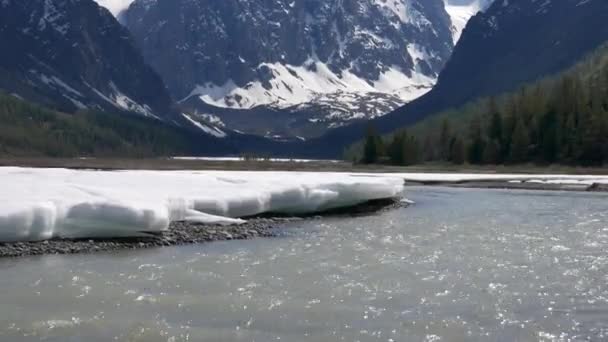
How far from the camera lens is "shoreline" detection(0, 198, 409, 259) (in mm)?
29448

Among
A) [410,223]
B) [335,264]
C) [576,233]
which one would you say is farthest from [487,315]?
[410,223]

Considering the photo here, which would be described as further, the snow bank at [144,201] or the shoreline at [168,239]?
the snow bank at [144,201]

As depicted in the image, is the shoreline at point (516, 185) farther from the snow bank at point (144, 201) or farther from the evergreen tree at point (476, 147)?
the evergreen tree at point (476, 147)

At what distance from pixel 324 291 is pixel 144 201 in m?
14.3

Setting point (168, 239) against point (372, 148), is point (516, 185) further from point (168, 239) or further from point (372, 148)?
point (372, 148)

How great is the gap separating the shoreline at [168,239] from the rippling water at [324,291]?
1371 millimetres

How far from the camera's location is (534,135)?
5271 inches

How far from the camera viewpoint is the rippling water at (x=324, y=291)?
61.3ft

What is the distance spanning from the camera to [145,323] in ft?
62.4

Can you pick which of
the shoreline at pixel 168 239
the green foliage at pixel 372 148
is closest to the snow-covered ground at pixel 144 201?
the shoreline at pixel 168 239

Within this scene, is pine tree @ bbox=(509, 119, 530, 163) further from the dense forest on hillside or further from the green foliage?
the green foliage

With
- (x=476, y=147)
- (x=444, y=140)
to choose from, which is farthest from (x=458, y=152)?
(x=444, y=140)

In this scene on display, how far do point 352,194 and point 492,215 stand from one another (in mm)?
9270

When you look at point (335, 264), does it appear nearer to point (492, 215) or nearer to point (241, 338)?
point (241, 338)
